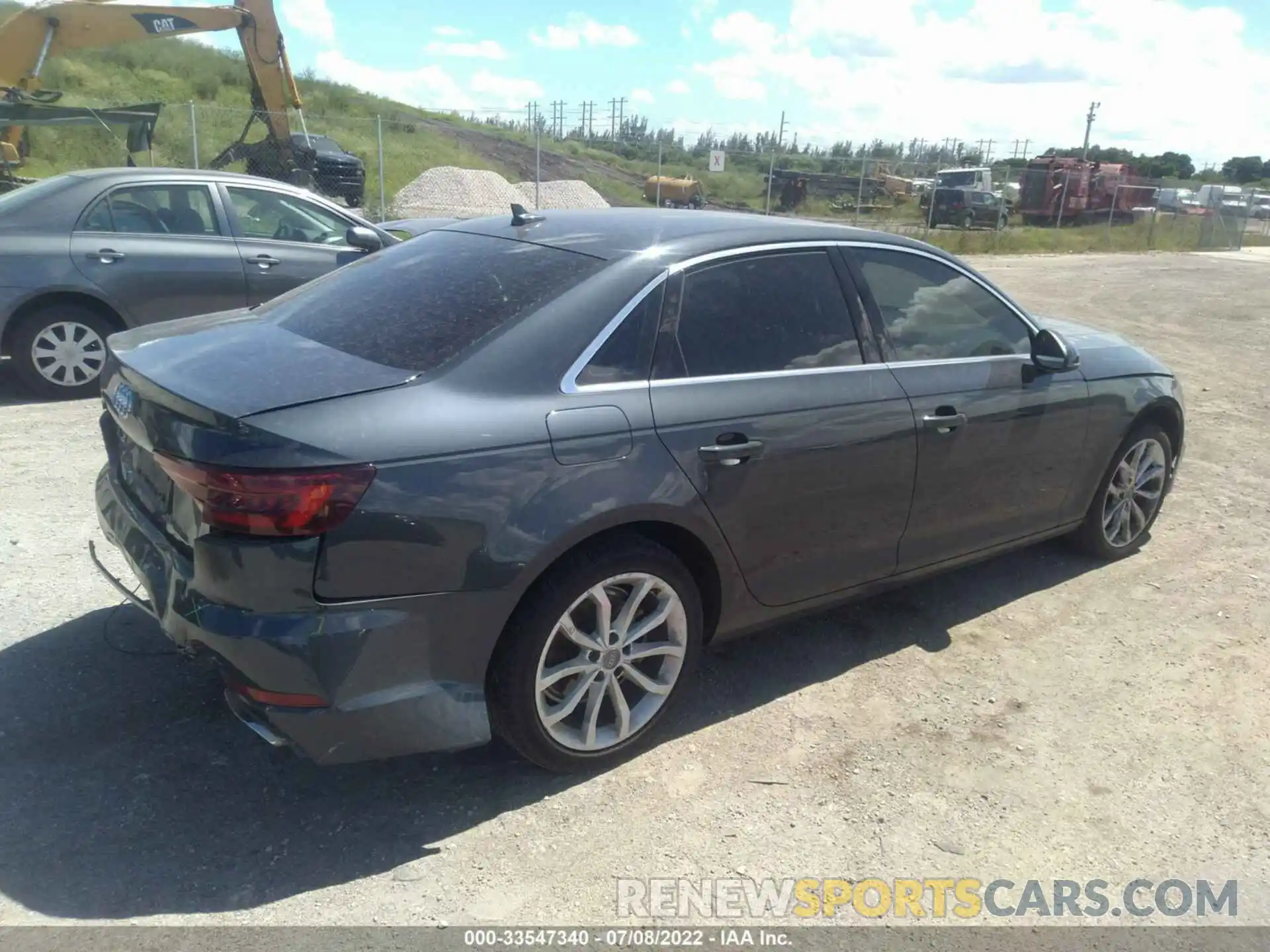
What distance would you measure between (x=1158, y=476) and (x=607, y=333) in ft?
11.6

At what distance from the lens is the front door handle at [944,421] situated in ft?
13.1

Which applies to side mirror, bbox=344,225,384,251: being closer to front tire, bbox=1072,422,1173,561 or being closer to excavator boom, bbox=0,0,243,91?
front tire, bbox=1072,422,1173,561

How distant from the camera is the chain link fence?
23109 mm

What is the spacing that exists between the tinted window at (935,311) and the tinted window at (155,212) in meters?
5.46

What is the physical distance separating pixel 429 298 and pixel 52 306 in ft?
15.9

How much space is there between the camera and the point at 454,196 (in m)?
26.1

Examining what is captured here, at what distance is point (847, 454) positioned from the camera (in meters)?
3.73

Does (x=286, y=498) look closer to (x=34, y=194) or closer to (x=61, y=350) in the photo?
(x=61, y=350)

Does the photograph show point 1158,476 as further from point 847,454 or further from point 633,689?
point 633,689

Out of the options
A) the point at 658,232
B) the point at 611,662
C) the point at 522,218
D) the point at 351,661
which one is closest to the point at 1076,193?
the point at 522,218

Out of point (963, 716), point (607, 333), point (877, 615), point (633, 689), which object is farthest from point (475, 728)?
point (877, 615)

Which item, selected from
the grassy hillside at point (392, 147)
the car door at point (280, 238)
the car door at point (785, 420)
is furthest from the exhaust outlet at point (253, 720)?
the grassy hillside at point (392, 147)

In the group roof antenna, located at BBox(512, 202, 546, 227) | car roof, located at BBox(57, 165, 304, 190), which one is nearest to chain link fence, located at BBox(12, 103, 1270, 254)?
car roof, located at BBox(57, 165, 304, 190)

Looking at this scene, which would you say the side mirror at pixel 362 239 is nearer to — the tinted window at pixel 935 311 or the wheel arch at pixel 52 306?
the wheel arch at pixel 52 306
